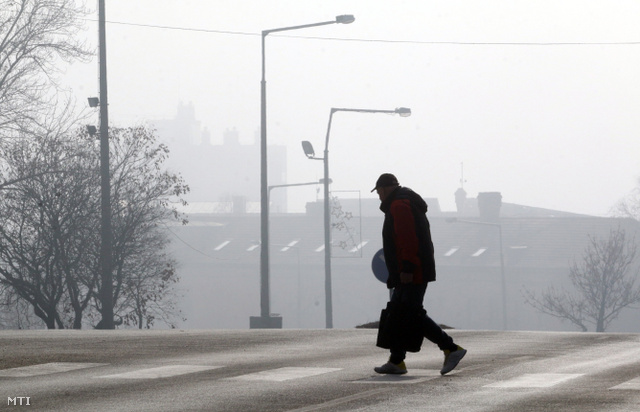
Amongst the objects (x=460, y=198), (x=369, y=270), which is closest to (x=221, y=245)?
(x=369, y=270)

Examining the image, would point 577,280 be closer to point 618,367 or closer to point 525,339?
point 525,339

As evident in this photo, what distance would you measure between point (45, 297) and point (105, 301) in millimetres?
7983

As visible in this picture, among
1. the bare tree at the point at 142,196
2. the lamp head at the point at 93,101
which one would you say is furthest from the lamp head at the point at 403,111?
the lamp head at the point at 93,101

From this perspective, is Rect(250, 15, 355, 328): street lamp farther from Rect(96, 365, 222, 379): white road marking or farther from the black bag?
the black bag

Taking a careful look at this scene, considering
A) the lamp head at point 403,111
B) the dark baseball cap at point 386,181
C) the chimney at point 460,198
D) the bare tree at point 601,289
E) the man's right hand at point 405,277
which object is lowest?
the bare tree at point 601,289

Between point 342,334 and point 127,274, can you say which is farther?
point 127,274

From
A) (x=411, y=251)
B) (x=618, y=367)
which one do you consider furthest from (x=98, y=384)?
(x=618, y=367)

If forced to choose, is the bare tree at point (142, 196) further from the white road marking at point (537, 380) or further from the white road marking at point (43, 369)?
the white road marking at point (537, 380)

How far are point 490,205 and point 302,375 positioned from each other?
76.7 meters

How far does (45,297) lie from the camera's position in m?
34.6

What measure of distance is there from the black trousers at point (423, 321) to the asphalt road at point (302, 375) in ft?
0.73

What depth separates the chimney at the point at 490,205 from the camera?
3356 inches

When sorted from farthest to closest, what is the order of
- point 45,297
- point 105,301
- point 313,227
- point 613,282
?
point 313,227, point 613,282, point 45,297, point 105,301

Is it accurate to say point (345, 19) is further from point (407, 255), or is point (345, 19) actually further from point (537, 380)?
point (537, 380)
